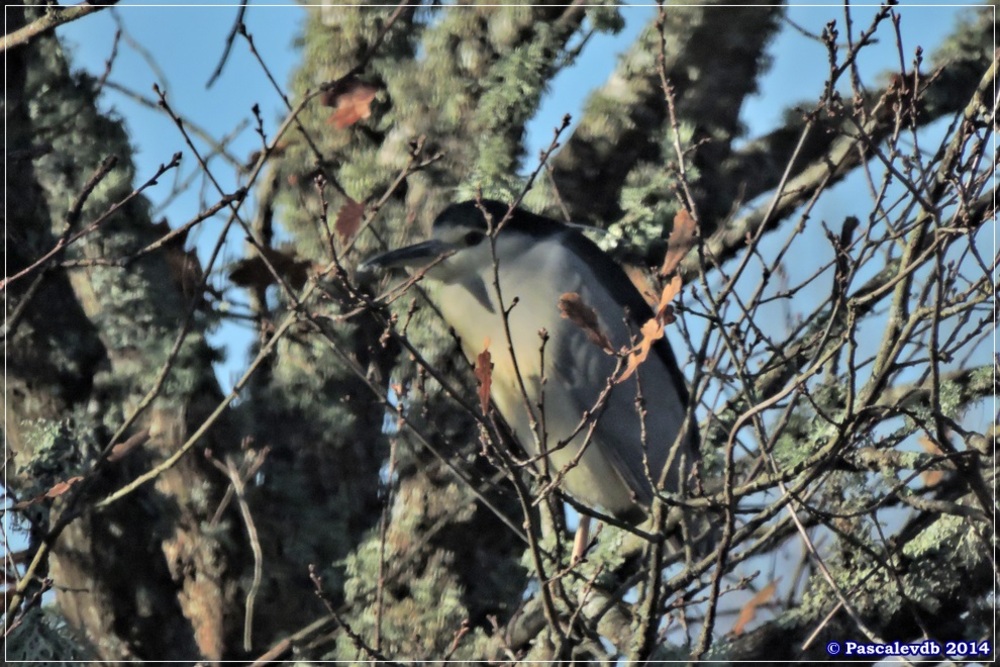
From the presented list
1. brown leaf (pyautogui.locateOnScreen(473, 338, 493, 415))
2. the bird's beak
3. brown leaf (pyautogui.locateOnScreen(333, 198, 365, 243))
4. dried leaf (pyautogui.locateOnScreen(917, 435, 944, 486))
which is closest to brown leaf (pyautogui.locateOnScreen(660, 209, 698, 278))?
brown leaf (pyautogui.locateOnScreen(473, 338, 493, 415))

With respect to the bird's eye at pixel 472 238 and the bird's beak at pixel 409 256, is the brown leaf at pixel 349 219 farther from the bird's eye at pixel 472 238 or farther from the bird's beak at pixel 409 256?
the bird's eye at pixel 472 238

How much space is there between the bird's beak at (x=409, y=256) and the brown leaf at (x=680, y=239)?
3.37 feet

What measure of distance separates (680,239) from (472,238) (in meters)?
1.27

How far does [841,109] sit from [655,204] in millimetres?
1364

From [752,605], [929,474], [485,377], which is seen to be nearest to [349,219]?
[485,377]

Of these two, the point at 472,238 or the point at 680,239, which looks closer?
the point at 680,239

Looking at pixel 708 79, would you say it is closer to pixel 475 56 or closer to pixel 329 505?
pixel 475 56

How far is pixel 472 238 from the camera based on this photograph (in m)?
3.13

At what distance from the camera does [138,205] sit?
10.7ft

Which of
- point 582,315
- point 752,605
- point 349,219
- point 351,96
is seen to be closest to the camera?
point 582,315

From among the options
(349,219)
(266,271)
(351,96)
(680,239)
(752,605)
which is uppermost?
(351,96)

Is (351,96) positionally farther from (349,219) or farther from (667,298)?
(667,298)

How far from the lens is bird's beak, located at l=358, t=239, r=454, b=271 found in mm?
2879

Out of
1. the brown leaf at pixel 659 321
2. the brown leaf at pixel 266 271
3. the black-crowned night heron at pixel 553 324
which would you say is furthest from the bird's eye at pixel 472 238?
the brown leaf at pixel 659 321
